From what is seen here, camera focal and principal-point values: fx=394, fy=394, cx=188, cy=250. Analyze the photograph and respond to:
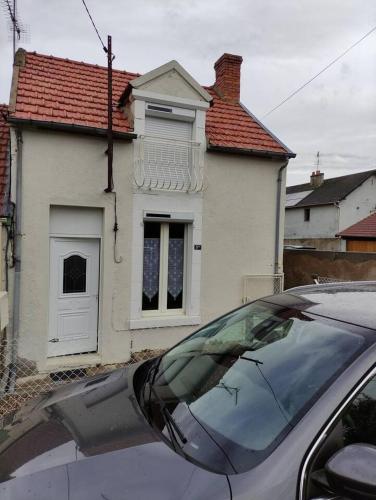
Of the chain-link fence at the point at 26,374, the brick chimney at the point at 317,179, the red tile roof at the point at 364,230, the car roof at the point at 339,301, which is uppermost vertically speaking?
the brick chimney at the point at 317,179

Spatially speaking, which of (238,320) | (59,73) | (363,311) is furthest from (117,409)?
(59,73)

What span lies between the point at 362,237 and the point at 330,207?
9143mm

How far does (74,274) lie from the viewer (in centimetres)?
708

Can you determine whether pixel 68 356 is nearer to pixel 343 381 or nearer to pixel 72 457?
pixel 72 457

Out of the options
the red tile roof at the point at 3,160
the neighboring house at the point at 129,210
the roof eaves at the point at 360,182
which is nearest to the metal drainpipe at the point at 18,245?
the neighboring house at the point at 129,210

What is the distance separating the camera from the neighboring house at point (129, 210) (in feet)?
21.4

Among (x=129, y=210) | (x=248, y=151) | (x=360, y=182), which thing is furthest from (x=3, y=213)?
(x=360, y=182)

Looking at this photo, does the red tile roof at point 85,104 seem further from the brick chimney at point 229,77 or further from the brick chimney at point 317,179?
the brick chimney at point 317,179

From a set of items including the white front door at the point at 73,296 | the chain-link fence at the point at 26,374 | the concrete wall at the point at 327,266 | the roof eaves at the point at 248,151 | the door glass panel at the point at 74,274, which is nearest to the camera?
the chain-link fence at the point at 26,374

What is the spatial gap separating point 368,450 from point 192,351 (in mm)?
A: 1283

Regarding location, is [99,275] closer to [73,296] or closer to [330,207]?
[73,296]

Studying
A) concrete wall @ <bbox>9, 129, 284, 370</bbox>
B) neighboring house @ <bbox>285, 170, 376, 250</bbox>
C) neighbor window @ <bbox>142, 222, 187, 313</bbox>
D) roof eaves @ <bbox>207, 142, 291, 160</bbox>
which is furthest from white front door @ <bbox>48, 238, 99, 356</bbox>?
neighboring house @ <bbox>285, 170, 376, 250</bbox>

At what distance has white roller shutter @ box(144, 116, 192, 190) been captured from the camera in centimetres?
717

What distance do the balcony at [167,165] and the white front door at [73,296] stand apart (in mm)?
1513
